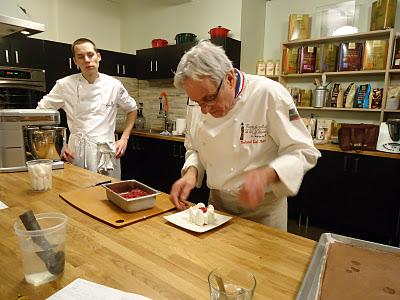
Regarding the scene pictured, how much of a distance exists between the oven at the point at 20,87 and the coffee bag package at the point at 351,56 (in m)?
3.43

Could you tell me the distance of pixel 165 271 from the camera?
0.84 meters

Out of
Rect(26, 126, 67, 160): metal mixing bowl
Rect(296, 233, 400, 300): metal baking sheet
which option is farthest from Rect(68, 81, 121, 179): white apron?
Rect(296, 233, 400, 300): metal baking sheet

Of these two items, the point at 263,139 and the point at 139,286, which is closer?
the point at 139,286

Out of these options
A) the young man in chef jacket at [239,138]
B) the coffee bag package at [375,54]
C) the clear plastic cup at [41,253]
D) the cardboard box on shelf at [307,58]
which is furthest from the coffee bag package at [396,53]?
the clear plastic cup at [41,253]

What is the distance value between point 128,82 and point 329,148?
10.7ft

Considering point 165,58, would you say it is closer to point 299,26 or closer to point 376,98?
point 299,26

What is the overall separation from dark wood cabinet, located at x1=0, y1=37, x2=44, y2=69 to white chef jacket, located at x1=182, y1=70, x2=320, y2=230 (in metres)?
3.07

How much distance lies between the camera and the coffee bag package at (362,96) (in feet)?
9.77

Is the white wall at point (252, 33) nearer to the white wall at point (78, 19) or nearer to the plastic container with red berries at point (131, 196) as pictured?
the white wall at point (78, 19)

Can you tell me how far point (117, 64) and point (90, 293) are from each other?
13.7 ft

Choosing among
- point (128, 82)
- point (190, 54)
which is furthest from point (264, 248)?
point (128, 82)

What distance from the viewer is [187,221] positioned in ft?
3.76

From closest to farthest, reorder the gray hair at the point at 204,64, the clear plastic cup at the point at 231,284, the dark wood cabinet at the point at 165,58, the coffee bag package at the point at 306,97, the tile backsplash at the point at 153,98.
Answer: the clear plastic cup at the point at 231,284 → the gray hair at the point at 204,64 → the coffee bag package at the point at 306,97 → the dark wood cabinet at the point at 165,58 → the tile backsplash at the point at 153,98

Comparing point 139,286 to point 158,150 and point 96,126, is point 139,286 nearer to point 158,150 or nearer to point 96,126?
point 96,126
